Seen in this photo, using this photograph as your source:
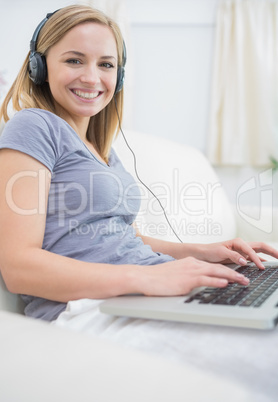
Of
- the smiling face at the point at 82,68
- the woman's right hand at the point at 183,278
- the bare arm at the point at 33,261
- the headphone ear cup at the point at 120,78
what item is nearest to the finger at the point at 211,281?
the woman's right hand at the point at 183,278

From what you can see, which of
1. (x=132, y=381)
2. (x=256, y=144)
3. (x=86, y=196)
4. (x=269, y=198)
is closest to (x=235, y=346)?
(x=132, y=381)

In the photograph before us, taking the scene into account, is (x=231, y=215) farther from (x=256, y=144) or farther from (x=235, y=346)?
(x=256, y=144)

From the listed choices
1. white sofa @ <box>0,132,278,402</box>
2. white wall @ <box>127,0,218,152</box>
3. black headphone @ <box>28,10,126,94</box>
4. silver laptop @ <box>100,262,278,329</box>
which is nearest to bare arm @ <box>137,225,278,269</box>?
silver laptop @ <box>100,262,278,329</box>

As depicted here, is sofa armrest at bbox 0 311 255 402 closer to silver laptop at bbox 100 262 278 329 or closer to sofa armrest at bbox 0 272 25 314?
silver laptop at bbox 100 262 278 329

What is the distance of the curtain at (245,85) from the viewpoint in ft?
12.8

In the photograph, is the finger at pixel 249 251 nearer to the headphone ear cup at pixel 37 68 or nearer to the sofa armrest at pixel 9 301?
the sofa armrest at pixel 9 301

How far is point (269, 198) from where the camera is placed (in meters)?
3.59

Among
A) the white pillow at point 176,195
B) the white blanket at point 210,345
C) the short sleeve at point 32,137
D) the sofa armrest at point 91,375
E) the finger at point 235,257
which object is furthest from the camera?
the white pillow at point 176,195

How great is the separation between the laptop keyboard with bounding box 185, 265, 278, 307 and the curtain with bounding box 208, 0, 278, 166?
3.16 meters

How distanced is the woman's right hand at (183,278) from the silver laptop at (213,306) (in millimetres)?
16

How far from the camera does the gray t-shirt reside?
37.4 inches

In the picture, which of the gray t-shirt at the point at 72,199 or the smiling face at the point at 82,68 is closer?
the gray t-shirt at the point at 72,199

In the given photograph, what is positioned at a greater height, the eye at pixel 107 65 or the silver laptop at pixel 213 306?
the eye at pixel 107 65

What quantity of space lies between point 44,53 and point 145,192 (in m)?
0.63
